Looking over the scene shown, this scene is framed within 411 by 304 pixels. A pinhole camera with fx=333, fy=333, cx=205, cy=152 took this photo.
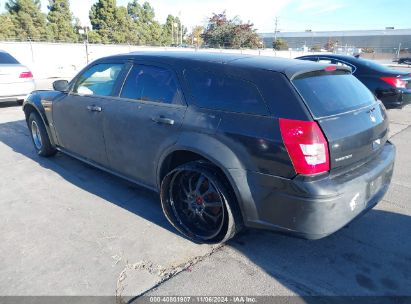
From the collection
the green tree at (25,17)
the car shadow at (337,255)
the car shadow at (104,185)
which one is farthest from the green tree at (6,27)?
the car shadow at (337,255)

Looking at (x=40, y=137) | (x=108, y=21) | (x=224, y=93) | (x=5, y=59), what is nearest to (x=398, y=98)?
(x=224, y=93)

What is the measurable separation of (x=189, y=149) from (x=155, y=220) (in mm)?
1016

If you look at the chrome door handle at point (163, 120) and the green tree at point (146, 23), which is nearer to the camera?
the chrome door handle at point (163, 120)

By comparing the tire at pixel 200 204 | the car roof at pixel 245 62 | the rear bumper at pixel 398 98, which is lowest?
the tire at pixel 200 204

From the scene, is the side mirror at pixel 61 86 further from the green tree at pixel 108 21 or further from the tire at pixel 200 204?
the green tree at pixel 108 21

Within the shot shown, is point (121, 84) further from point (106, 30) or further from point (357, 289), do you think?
point (106, 30)

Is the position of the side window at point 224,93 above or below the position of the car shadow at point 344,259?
above

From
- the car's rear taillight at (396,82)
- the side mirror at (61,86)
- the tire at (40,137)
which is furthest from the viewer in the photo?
the car's rear taillight at (396,82)

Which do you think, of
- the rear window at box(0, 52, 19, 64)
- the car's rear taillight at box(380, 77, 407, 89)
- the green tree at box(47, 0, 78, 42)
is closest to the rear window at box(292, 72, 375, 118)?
the car's rear taillight at box(380, 77, 407, 89)

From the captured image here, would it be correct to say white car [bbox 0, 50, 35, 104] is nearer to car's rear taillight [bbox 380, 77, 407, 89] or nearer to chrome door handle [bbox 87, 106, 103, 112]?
chrome door handle [bbox 87, 106, 103, 112]

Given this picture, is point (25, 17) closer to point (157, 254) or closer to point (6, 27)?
point (6, 27)

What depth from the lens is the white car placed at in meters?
8.60

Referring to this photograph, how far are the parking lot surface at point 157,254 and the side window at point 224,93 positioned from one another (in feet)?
4.11

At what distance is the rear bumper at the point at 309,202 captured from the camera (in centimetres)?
232
